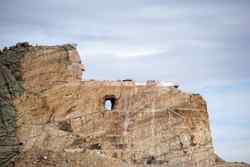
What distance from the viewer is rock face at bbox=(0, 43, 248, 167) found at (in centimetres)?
4616

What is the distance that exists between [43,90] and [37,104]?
852 mm

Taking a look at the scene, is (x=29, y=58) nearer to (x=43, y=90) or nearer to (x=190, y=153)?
(x=43, y=90)

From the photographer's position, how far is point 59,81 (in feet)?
156

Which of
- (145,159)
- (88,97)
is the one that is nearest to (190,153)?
(145,159)

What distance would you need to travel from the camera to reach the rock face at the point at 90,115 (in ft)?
151

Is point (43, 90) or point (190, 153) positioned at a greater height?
point (43, 90)

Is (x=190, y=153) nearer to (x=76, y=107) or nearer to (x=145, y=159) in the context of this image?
(x=145, y=159)

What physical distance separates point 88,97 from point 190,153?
656 cm

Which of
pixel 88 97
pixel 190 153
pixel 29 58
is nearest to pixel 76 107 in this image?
pixel 88 97

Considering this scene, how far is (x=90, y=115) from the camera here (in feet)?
155

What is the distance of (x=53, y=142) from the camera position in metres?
45.8

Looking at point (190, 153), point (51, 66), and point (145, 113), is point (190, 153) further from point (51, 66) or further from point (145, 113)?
point (51, 66)

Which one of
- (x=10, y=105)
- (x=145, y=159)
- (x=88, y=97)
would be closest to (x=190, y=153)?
(x=145, y=159)

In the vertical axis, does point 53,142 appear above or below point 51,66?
below
